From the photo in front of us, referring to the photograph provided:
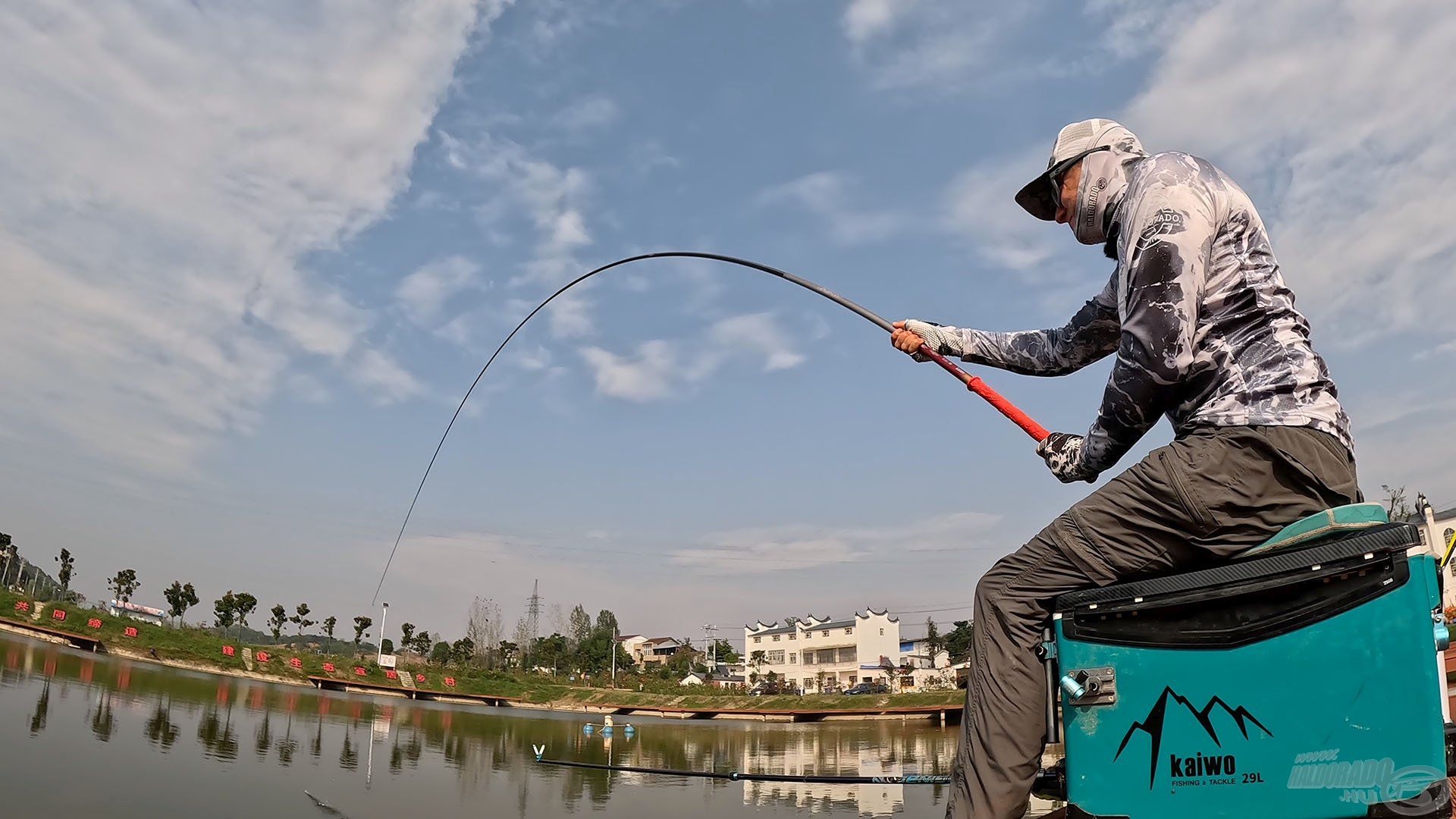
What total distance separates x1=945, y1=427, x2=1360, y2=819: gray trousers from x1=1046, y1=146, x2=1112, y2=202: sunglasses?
984 mm

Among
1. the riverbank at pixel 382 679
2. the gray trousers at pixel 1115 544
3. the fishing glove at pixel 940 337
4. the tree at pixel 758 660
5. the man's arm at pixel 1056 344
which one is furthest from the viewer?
the tree at pixel 758 660

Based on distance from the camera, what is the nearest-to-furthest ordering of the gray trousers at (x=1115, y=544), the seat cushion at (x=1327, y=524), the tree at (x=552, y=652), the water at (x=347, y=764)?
1. the seat cushion at (x=1327, y=524)
2. the gray trousers at (x=1115, y=544)
3. the water at (x=347, y=764)
4. the tree at (x=552, y=652)

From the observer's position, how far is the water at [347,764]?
644cm

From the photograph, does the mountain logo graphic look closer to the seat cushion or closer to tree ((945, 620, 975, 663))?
the seat cushion

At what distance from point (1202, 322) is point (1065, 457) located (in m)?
0.62

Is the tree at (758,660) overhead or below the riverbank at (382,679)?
below

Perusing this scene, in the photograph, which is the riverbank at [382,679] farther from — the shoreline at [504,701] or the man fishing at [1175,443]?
the man fishing at [1175,443]

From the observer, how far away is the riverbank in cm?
3225

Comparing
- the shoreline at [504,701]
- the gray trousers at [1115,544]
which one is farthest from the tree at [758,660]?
the gray trousers at [1115,544]

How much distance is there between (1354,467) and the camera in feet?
7.86

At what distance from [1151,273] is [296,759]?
9543mm

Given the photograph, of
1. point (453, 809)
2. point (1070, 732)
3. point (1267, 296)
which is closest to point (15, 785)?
point (453, 809)

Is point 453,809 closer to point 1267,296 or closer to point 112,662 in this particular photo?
point 1267,296

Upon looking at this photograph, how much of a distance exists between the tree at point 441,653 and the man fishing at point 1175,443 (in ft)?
234
